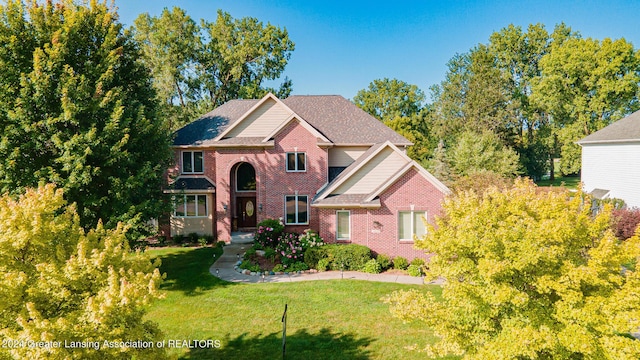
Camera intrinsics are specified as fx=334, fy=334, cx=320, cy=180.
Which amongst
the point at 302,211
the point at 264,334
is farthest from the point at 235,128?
the point at 264,334

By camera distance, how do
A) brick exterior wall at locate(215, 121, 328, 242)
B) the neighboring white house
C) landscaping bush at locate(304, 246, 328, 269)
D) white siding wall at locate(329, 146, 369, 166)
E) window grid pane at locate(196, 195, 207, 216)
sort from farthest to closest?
the neighboring white house
white siding wall at locate(329, 146, 369, 166)
window grid pane at locate(196, 195, 207, 216)
brick exterior wall at locate(215, 121, 328, 242)
landscaping bush at locate(304, 246, 328, 269)

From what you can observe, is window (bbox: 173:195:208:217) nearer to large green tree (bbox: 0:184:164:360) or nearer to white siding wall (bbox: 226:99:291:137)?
white siding wall (bbox: 226:99:291:137)

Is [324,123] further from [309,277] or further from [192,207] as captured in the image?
[309,277]

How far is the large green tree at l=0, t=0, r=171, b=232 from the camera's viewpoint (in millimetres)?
13336

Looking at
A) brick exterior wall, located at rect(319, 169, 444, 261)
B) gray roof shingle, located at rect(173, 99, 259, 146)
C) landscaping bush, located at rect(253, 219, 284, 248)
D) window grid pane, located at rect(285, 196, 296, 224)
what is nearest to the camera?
brick exterior wall, located at rect(319, 169, 444, 261)

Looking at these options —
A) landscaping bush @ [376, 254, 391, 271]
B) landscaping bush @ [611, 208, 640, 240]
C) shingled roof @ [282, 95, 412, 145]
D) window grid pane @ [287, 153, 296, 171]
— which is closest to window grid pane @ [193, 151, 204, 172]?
window grid pane @ [287, 153, 296, 171]

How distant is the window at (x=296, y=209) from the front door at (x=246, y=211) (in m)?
4.56

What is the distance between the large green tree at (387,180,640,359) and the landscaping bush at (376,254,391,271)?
34.8 ft

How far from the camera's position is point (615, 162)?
28516mm

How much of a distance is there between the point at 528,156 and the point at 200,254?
56.4 meters

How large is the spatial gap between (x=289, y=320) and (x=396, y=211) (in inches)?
358

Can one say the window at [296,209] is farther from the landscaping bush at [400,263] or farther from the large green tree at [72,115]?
the large green tree at [72,115]

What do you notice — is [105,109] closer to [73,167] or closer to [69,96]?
[69,96]

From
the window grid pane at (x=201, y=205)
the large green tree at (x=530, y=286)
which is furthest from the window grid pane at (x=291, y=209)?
the large green tree at (x=530, y=286)
